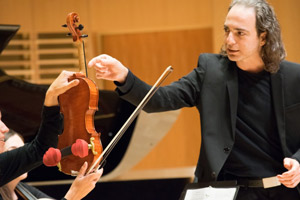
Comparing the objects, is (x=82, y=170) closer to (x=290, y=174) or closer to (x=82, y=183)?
(x=82, y=183)

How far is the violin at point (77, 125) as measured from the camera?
1.40m

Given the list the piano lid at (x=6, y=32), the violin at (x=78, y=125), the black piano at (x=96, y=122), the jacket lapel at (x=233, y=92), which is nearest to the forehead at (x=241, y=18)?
the jacket lapel at (x=233, y=92)

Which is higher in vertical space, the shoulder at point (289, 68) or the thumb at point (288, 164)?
the shoulder at point (289, 68)

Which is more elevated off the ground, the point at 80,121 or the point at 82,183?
the point at 80,121

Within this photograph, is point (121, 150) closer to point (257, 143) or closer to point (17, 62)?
point (257, 143)

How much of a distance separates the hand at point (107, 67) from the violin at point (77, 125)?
4 cm

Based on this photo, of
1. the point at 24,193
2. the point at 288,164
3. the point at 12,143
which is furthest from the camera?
the point at 12,143

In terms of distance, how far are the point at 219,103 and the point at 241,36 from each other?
235 millimetres

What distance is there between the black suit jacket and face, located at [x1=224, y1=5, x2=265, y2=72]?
0.24ft

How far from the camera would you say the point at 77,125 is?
1.46 m

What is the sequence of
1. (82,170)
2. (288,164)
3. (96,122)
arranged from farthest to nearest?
(96,122), (288,164), (82,170)

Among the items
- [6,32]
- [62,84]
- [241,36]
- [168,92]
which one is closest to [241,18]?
[241,36]

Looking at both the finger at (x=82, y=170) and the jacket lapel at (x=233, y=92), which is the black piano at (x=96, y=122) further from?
the finger at (x=82, y=170)

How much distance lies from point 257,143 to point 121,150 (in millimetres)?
1895
